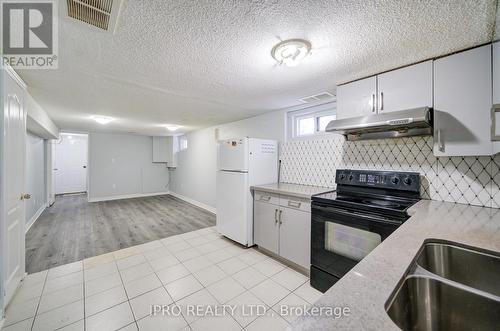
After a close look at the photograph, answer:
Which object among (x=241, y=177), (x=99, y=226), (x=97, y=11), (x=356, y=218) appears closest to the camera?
(x=97, y=11)

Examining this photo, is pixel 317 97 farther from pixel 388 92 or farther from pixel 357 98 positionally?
pixel 388 92

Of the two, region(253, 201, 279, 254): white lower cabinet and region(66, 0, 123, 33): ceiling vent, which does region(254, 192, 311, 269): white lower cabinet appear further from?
region(66, 0, 123, 33): ceiling vent

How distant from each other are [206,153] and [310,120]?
3.04 m

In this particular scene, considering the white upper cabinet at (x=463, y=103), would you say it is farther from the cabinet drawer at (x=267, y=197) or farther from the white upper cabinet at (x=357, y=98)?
the cabinet drawer at (x=267, y=197)

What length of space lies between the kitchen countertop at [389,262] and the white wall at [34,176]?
4816 mm

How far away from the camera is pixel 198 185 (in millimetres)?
5559

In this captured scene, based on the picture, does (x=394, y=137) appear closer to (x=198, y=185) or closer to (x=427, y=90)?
(x=427, y=90)

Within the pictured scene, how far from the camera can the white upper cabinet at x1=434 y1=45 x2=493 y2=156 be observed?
1431 millimetres

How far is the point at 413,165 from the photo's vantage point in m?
1.96

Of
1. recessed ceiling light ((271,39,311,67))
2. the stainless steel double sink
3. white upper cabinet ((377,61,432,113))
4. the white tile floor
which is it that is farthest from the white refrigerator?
the stainless steel double sink

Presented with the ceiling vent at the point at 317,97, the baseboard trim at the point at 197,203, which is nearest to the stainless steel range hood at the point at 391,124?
the ceiling vent at the point at 317,97

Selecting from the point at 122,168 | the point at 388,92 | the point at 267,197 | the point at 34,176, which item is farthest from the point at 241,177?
the point at 122,168

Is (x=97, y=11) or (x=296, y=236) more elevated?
(x=97, y=11)

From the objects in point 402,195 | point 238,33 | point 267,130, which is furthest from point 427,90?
point 267,130
